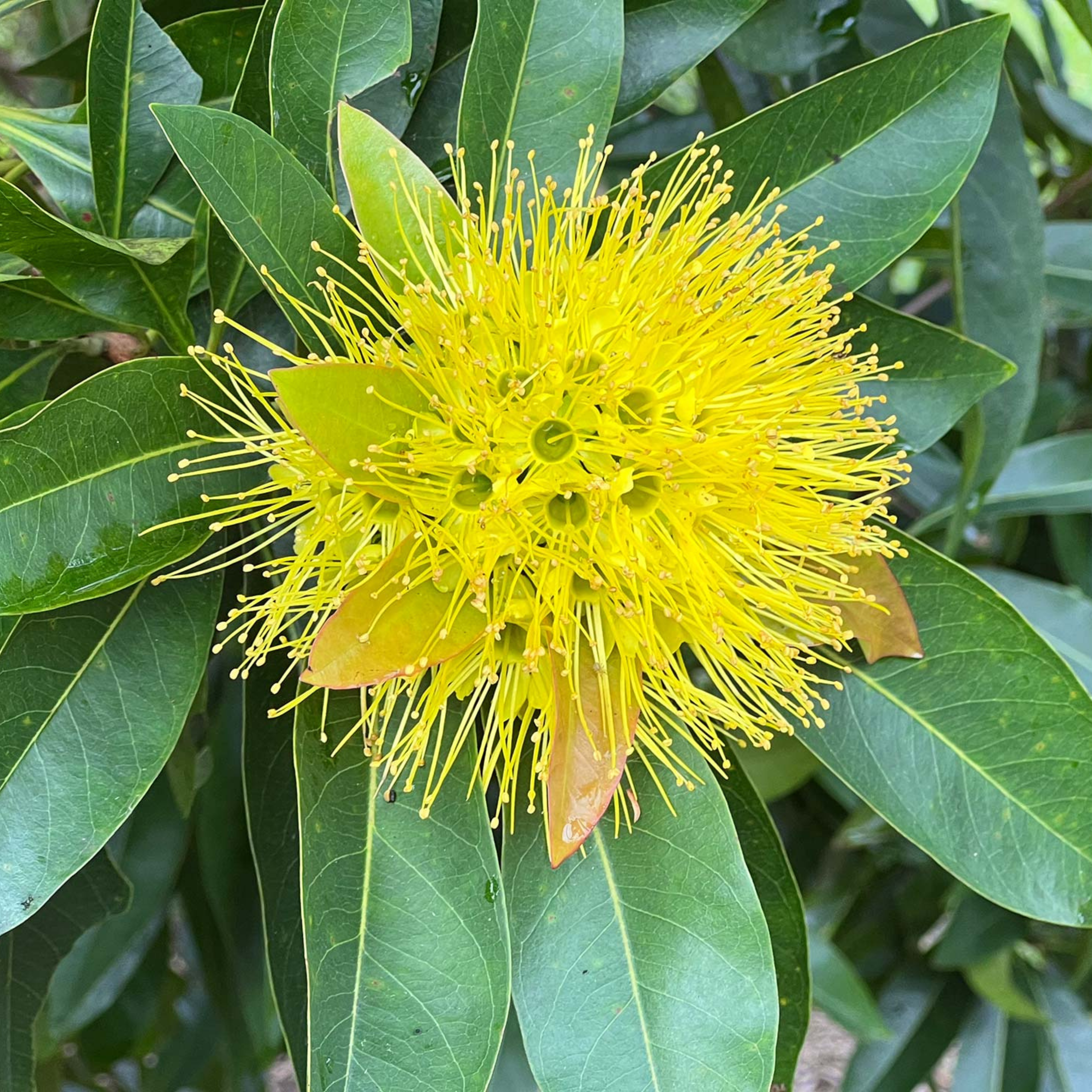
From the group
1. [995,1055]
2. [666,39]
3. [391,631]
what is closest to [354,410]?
[391,631]

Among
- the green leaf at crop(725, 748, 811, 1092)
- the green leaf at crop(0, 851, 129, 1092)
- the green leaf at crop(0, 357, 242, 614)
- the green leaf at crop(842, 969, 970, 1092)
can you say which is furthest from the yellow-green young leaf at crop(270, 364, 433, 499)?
the green leaf at crop(842, 969, 970, 1092)

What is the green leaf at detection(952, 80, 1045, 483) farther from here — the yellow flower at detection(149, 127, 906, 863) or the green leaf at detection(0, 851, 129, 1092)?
the green leaf at detection(0, 851, 129, 1092)

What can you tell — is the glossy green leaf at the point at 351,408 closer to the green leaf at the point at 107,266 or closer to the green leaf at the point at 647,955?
the green leaf at the point at 107,266

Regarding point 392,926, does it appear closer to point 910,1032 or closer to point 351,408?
point 351,408

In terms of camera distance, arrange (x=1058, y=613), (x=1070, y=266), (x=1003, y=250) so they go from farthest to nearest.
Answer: (x=1070, y=266) < (x=1058, y=613) < (x=1003, y=250)

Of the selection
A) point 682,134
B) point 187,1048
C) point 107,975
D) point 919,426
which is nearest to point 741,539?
point 919,426
